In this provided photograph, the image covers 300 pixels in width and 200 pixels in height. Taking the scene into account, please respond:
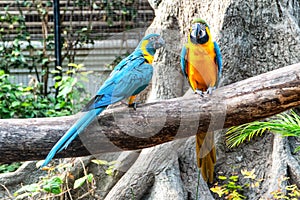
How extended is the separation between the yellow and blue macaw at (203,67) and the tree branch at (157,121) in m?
0.24

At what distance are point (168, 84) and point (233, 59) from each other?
0.43 meters

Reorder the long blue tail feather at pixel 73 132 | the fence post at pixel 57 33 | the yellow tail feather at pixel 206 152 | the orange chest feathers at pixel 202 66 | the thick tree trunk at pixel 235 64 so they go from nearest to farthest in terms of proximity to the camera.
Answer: the long blue tail feather at pixel 73 132 → the yellow tail feather at pixel 206 152 → the orange chest feathers at pixel 202 66 → the thick tree trunk at pixel 235 64 → the fence post at pixel 57 33

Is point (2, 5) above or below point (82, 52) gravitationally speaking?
above

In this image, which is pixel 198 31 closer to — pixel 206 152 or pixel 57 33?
pixel 206 152

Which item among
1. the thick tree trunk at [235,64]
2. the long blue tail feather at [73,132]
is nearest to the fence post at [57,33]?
the thick tree trunk at [235,64]

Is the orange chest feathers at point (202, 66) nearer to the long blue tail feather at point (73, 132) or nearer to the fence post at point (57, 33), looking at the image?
the long blue tail feather at point (73, 132)

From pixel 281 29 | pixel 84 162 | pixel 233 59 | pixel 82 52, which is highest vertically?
pixel 281 29

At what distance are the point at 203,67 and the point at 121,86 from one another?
64cm

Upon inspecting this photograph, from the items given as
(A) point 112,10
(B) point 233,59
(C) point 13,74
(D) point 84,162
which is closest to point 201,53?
(B) point 233,59

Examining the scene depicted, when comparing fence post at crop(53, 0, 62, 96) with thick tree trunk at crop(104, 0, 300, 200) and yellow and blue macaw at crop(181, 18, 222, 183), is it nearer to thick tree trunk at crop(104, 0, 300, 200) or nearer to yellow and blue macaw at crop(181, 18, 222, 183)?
thick tree trunk at crop(104, 0, 300, 200)

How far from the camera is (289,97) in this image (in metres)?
2.09

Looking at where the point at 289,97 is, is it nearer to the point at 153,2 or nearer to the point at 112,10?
the point at 153,2

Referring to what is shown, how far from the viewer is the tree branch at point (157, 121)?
79.4 inches

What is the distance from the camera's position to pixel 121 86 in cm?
207
